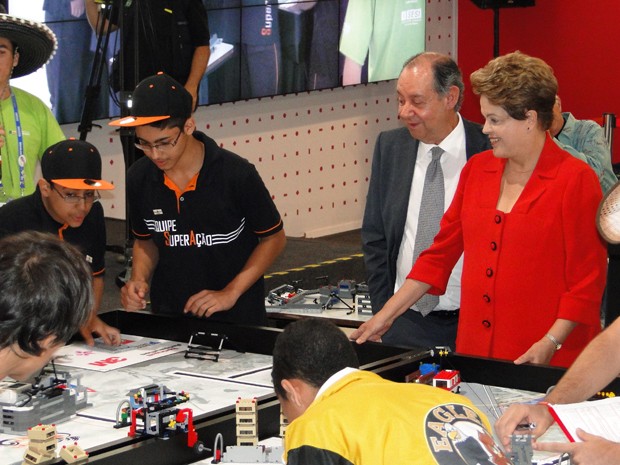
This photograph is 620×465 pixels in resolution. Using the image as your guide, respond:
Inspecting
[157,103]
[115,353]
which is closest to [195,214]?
[157,103]

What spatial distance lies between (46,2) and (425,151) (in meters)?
3.79

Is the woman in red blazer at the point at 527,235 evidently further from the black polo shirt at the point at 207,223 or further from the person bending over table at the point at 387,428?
the person bending over table at the point at 387,428

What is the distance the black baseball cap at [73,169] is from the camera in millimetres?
3742

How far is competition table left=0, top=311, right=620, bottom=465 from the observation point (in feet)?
9.08

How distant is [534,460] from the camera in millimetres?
2727

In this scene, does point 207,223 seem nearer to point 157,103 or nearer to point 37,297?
point 157,103

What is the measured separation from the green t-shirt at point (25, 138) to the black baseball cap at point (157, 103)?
737mm

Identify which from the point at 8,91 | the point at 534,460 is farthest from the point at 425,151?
the point at 8,91

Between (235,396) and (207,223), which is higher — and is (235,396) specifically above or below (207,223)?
below

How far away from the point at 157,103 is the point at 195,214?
15.3 inches

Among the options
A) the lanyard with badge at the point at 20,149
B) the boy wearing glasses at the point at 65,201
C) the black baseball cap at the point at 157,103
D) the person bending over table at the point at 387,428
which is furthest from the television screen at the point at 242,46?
the person bending over table at the point at 387,428

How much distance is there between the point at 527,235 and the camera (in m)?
3.39

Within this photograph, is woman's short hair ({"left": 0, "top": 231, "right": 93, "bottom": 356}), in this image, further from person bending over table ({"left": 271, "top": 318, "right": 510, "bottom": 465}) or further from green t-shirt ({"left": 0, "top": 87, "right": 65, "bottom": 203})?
green t-shirt ({"left": 0, "top": 87, "right": 65, "bottom": 203})

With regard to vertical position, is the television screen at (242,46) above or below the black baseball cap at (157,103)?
below
